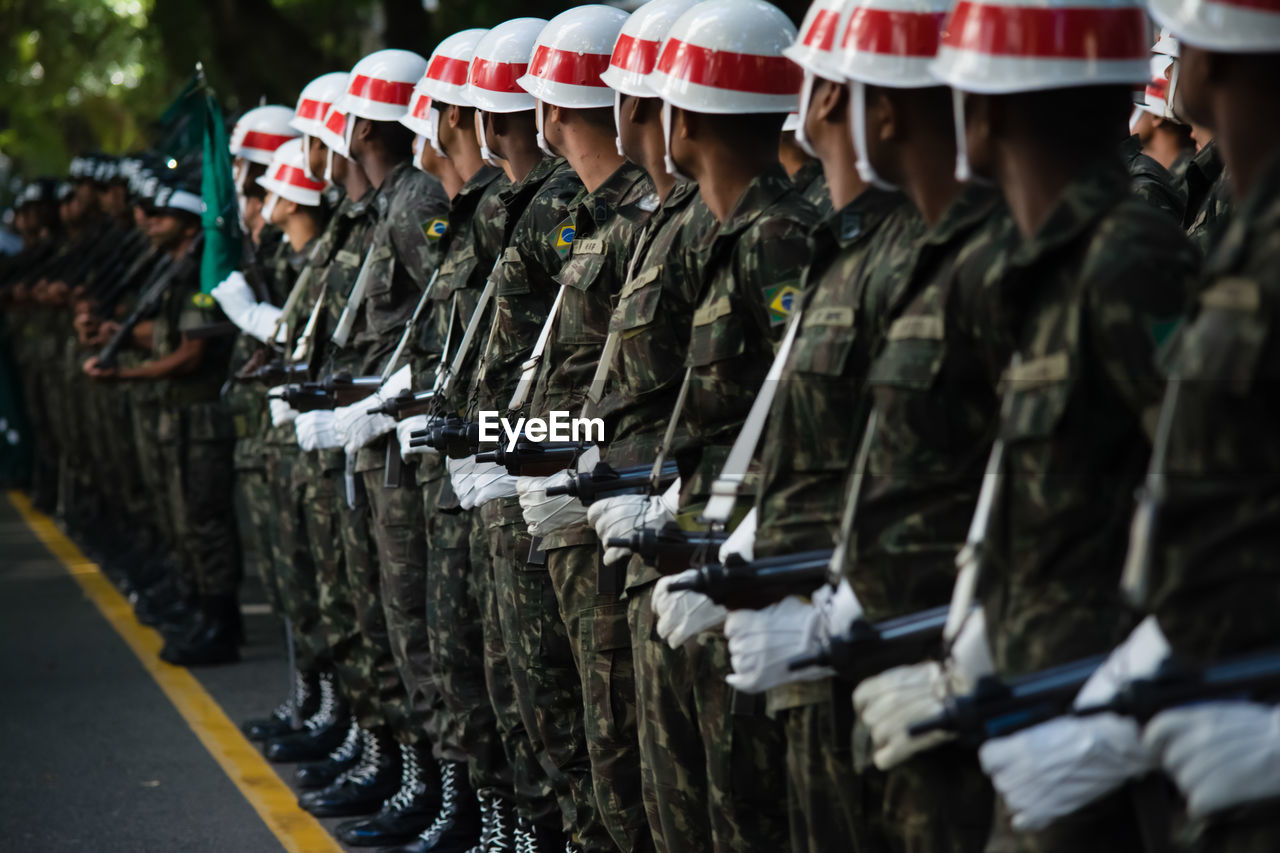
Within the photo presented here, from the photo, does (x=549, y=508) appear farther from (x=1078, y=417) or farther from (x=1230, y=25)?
(x=1230, y=25)

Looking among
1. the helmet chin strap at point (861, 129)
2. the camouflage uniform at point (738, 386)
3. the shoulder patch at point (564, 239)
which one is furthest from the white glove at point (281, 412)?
the helmet chin strap at point (861, 129)

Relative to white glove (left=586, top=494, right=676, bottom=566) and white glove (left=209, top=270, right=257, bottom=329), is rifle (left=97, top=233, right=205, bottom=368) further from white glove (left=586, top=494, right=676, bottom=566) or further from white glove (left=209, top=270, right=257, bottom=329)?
white glove (left=586, top=494, right=676, bottom=566)

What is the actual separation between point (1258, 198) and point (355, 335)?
4.72 metres

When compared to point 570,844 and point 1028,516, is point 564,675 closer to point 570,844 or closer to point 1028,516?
point 570,844

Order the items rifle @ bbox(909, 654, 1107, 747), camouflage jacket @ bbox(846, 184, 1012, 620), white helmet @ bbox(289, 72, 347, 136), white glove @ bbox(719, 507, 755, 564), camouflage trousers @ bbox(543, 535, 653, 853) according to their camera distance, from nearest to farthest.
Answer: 1. rifle @ bbox(909, 654, 1107, 747)
2. camouflage jacket @ bbox(846, 184, 1012, 620)
3. white glove @ bbox(719, 507, 755, 564)
4. camouflage trousers @ bbox(543, 535, 653, 853)
5. white helmet @ bbox(289, 72, 347, 136)

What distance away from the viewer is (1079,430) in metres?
2.40

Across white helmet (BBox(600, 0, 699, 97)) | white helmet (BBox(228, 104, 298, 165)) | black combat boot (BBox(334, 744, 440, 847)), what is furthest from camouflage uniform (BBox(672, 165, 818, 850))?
white helmet (BBox(228, 104, 298, 165))

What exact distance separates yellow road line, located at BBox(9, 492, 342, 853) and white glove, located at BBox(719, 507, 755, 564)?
3078 millimetres

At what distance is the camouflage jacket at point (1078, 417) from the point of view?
2.36 metres

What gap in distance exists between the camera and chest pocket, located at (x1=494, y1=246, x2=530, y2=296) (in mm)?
5094

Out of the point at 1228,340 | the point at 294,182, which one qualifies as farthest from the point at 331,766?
the point at 1228,340

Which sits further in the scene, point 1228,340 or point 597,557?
point 597,557

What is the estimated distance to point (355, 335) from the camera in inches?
255

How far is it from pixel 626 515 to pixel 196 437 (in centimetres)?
575
